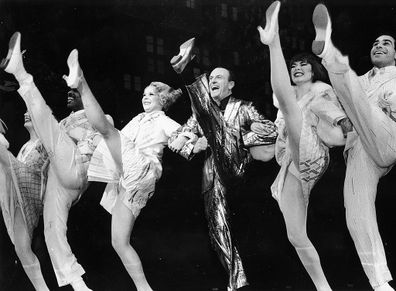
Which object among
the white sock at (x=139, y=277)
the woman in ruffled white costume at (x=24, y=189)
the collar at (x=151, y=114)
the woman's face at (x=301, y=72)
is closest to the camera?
the woman's face at (x=301, y=72)

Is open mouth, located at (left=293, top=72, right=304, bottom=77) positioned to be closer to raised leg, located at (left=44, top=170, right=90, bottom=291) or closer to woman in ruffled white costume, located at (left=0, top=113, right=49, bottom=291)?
raised leg, located at (left=44, top=170, right=90, bottom=291)

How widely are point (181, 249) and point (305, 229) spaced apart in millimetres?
890

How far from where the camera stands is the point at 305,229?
6.17m

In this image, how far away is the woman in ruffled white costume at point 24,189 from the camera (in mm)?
6535

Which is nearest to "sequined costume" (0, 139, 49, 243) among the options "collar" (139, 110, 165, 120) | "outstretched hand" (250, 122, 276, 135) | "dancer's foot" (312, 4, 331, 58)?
"collar" (139, 110, 165, 120)

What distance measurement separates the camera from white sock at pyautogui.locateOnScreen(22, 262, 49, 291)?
255 inches

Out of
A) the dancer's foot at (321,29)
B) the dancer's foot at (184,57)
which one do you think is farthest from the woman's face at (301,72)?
the dancer's foot at (184,57)

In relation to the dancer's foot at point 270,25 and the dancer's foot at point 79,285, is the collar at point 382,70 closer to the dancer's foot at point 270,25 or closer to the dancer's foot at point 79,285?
the dancer's foot at point 270,25

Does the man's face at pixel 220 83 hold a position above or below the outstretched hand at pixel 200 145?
above

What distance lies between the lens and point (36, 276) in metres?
6.49

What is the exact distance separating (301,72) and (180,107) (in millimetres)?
905

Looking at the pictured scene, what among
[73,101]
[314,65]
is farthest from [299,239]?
[73,101]

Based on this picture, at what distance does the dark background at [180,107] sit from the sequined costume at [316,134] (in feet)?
0.27

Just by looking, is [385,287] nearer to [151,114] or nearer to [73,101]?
[151,114]
